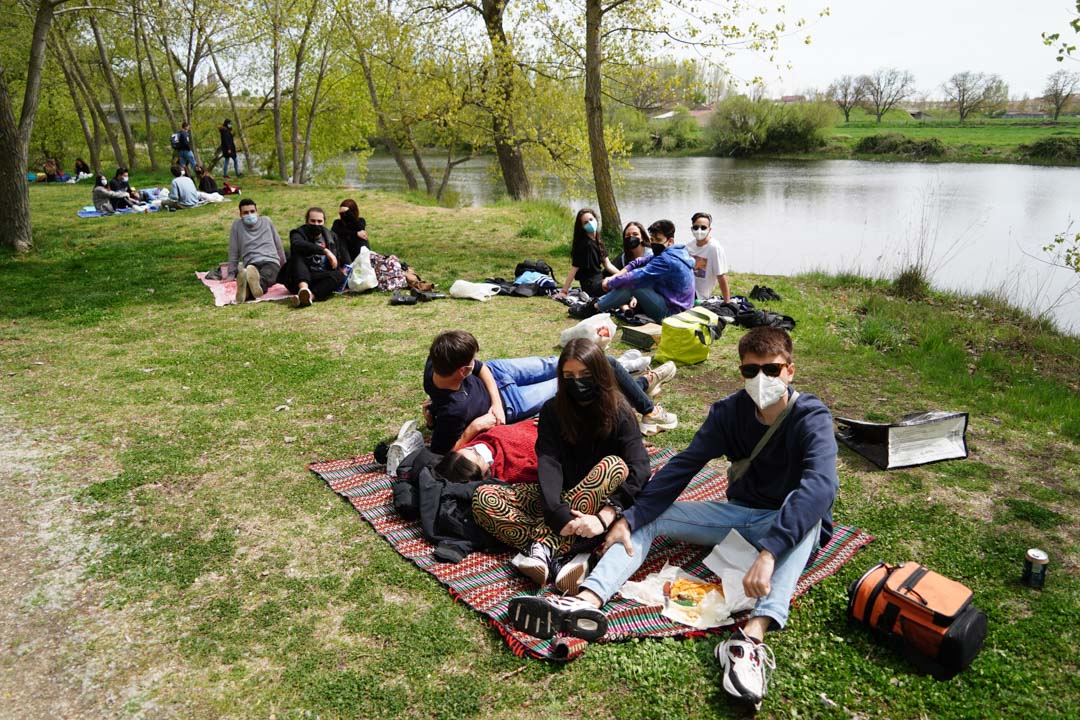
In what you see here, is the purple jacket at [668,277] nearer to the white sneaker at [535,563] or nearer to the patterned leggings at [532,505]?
the patterned leggings at [532,505]

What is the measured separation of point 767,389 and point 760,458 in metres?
0.38

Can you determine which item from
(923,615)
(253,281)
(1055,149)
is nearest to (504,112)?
(253,281)

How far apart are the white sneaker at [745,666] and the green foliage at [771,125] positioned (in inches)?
1645

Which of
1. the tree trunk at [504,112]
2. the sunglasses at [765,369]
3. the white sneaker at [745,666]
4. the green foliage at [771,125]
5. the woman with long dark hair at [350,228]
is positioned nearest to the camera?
the white sneaker at [745,666]

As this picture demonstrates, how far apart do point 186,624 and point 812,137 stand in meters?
44.1

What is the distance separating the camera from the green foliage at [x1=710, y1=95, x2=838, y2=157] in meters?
40.5

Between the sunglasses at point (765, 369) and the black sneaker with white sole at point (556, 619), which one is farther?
the sunglasses at point (765, 369)

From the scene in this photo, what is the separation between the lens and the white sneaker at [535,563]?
3229 mm

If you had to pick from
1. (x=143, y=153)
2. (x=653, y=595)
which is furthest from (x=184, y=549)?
(x=143, y=153)

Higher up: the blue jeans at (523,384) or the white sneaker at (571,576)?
the blue jeans at (523,384)

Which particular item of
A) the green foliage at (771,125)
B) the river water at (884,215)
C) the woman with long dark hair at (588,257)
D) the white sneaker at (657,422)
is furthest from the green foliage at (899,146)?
the white sneaker at (657,422)

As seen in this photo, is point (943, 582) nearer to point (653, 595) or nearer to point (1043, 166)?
point (653, 595)

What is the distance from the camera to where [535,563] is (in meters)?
3.24

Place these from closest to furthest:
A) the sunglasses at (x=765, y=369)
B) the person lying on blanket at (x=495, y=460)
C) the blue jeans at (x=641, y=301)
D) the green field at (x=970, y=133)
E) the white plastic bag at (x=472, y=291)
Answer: the sunglasses at (x=765, y=369), the person lying on blanket at (x=495, y=460), the blue jeans at (x=641, y=301), the white plastic bag at (x=472, y=291), the green field at (x=970, y=133)
